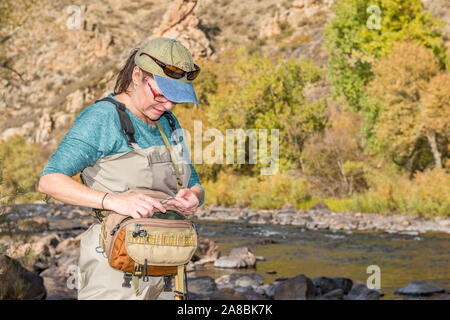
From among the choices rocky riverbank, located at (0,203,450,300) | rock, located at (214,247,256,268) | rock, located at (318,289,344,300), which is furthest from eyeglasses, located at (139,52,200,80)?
rock, located at (214,247,256,268)

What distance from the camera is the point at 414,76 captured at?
861 inches

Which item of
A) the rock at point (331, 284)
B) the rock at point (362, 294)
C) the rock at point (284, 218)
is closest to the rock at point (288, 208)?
the rock at point (284, 218)

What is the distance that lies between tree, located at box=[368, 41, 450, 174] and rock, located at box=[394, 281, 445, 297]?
13.3 m

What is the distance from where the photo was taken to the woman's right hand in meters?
1.89

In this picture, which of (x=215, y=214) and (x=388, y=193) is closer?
(x=388, y=193)

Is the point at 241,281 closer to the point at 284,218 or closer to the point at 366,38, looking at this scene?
the point at 284,218

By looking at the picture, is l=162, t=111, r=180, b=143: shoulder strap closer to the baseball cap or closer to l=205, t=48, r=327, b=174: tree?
the baseball cap

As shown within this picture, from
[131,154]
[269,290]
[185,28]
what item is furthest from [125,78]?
[185,28]

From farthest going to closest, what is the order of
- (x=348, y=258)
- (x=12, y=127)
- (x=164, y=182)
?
(x=12, y=127), (x=348, y=258), (x=164, y=182)

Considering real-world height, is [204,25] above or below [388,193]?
above
